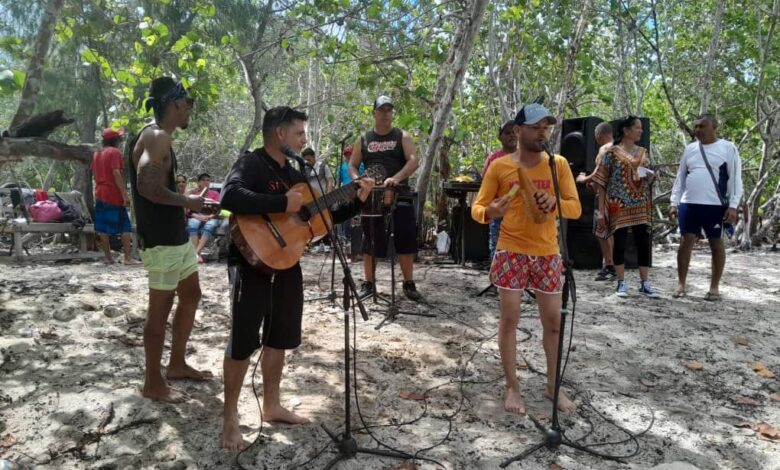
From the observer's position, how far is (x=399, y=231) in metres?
5.83

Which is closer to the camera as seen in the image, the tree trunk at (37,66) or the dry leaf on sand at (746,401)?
the dry leaf on sand at (746,401)

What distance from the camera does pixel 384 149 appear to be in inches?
227

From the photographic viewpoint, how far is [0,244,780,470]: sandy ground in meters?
3.07

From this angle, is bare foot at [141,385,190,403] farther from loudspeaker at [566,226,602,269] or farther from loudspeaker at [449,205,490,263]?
loudspeaker at [566,226,602,269]

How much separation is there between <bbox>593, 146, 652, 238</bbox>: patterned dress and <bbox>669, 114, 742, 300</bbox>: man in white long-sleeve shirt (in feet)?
1.28

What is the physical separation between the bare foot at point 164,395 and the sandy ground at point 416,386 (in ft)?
0.16

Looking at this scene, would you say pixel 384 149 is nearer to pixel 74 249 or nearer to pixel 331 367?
pixel 331 367

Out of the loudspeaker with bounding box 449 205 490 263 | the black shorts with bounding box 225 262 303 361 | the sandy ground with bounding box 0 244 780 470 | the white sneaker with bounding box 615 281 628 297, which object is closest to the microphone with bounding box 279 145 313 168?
the black shorts with bounding box 225 262 303 361

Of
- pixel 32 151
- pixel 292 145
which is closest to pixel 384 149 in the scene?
pixel 292 145

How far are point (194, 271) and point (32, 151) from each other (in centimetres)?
119

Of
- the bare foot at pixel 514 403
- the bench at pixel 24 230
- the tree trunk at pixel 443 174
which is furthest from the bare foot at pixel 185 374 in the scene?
the tree trunk at pixel 443 174

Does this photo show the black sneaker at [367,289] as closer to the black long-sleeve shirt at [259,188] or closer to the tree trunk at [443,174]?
the black long-sleeve shirt at [259,188]

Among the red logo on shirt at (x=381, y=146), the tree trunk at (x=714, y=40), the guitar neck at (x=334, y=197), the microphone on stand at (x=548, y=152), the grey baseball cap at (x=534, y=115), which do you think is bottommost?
the guitar neck at (x=334, y=197)

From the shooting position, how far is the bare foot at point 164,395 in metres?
3.50
